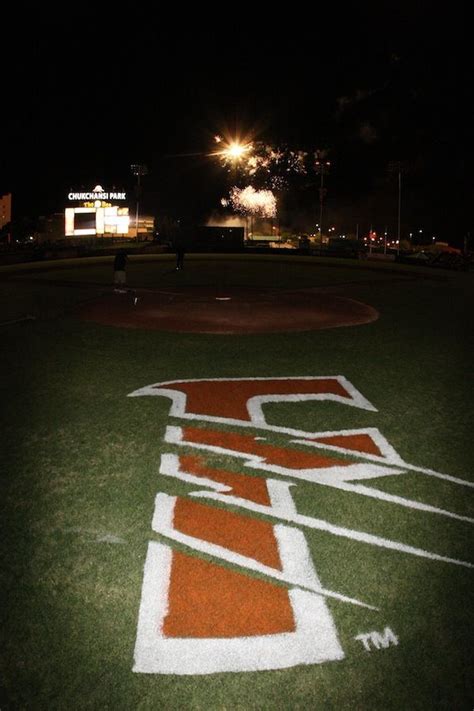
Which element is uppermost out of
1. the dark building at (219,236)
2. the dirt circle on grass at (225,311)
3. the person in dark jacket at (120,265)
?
the dark building at (219,236)

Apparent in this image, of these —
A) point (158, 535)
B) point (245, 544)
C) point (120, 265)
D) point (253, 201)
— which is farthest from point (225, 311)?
point (253, 201)

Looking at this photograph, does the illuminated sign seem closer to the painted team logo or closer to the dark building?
the dark building

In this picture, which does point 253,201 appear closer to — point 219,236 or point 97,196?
point 97,196

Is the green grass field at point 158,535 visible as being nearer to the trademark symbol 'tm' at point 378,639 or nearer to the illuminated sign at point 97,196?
the trademark symbol 'tm' at point 378,639

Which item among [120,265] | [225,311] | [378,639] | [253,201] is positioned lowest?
[378,639]

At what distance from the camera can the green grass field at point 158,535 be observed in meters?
3.97

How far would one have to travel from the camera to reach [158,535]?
5832 mm

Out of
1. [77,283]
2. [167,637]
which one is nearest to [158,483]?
[167,637]

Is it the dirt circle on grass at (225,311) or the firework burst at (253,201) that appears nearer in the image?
the dirt circle on grass at (225,311)

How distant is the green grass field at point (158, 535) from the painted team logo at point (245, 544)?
0.11m

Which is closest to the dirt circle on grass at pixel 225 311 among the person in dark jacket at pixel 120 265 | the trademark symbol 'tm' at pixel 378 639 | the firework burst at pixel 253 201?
the person in dark jacket at pixel 120 265

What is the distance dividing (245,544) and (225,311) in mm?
14724

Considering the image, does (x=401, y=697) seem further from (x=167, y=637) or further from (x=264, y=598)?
(x=167, y=637)

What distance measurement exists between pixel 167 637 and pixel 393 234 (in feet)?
290
